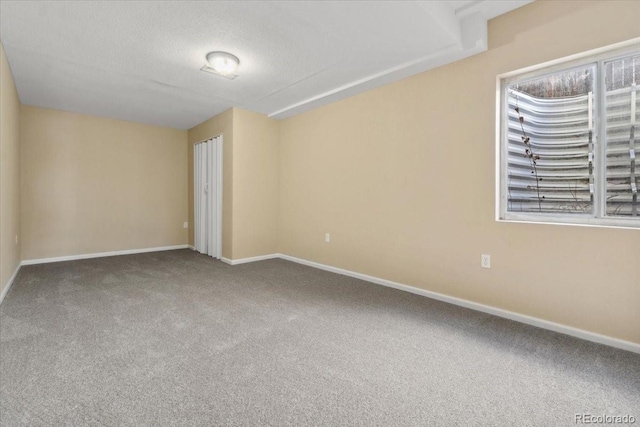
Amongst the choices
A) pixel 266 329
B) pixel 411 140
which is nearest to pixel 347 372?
pixel 266 329

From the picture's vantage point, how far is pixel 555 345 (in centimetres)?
203

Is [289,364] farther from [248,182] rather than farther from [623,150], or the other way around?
[248,182]

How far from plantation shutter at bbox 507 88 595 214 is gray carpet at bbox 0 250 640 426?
1.04 m

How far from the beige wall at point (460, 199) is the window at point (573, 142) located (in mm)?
150

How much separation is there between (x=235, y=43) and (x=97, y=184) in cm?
384

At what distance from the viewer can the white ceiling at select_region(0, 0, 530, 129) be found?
2152 mm

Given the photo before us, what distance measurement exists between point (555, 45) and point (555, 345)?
2.17m

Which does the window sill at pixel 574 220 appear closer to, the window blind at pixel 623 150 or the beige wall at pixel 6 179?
the window blind at pixel 623 150

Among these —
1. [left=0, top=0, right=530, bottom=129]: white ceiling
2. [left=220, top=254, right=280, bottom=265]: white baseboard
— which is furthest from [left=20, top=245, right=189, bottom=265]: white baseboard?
[left=0, top=0, right=530, bottom=129]: white ceiling

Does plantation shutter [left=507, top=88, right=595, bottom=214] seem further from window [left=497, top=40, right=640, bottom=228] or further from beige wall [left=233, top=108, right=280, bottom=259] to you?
beige wall [left=233, top=108, right=280, bottom=259]

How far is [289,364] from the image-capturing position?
1.79 meters

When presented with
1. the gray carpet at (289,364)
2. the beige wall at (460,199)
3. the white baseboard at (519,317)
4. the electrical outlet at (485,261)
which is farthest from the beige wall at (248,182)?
the electrical outlet at (485,261)

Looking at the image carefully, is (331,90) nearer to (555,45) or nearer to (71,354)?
(555,45)

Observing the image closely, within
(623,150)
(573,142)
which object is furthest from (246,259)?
(623,150)
